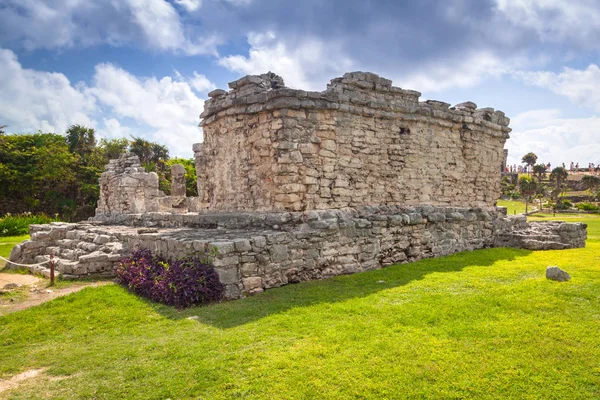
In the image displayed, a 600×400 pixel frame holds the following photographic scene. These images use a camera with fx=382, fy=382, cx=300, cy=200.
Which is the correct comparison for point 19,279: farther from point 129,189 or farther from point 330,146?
point 330,146

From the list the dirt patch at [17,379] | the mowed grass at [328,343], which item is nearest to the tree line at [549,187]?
the mowed grass at [328,343]

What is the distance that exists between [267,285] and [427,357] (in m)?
3.44

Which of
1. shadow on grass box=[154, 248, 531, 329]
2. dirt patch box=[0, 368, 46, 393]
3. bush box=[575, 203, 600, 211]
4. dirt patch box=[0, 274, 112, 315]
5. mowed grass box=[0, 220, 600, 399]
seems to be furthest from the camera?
bush box=[575, 203, 600, 211]

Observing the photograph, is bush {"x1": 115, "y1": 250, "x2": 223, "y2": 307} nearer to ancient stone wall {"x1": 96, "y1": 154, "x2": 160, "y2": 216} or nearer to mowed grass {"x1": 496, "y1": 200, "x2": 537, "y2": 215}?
ancient stone wall {"x1": 96, "y1": 154, "x2": 160, "y2": 216}

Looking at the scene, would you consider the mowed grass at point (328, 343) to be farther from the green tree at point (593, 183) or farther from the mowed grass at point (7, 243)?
the green tree at point (593, 183)

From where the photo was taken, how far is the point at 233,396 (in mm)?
3639

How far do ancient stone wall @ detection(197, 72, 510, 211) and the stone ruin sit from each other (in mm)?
29

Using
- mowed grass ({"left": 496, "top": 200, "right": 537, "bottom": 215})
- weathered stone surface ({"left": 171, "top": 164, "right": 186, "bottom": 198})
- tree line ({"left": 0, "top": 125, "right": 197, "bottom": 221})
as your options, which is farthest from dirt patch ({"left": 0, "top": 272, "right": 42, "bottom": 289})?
mowed grass ({"left": 496, "top": 200, "right": 537, "bottom": 215})

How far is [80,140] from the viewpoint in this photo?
3588 centimetres

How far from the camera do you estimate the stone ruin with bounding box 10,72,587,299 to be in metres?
7.67

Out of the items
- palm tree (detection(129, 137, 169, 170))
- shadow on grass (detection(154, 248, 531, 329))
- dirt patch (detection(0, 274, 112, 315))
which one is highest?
palm tree (detection(129, 137, 169, 170))

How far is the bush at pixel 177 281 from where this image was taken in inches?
247

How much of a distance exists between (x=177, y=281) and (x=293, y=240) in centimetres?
226

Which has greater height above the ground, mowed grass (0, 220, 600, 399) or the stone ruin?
the stone ruin
